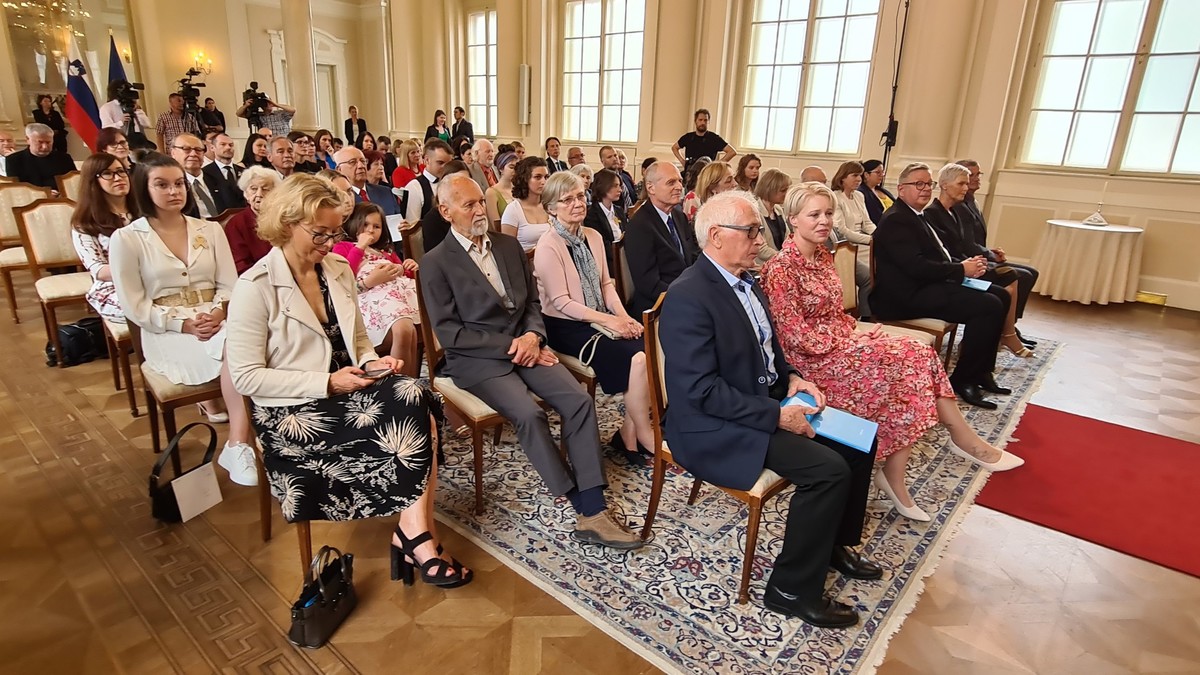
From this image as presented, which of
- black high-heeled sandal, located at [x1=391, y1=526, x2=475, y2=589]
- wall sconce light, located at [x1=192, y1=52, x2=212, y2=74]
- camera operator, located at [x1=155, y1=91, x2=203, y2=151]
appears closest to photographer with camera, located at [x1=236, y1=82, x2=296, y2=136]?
camera operator, located at [x1=155, y1=91, x2=203, y2=151]

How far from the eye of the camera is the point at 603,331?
2996 mm

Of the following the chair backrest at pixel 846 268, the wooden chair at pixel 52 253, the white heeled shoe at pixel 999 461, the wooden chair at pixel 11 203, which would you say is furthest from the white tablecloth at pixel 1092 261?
the wooden chair at pixel 11 203

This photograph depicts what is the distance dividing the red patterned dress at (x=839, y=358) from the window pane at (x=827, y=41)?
6962 millimetres

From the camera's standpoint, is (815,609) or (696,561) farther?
(696,561)

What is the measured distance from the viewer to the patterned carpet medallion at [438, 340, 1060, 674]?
6.43 feet

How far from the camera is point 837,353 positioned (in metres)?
2.66

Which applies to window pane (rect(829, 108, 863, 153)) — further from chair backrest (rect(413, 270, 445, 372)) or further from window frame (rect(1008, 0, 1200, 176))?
chair backrest (rect(413, 270, 445, 372))

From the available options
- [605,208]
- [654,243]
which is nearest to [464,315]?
[654,243]

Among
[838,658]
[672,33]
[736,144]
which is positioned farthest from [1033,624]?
[672,33]

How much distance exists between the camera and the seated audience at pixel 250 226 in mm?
3176

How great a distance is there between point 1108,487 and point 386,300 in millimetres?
3548

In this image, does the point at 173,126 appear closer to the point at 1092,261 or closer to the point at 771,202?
the point at 771,202

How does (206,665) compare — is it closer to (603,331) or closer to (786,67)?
(603,331)

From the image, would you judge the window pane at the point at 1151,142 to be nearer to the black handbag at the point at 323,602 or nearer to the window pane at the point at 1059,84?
the window pane at the point at 1059,84
